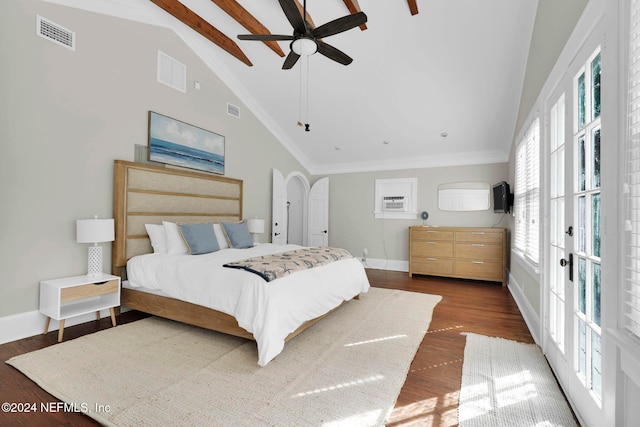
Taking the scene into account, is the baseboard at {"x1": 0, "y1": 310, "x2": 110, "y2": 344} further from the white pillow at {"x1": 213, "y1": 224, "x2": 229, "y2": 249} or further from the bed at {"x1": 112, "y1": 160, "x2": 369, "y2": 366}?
the white pillow at {"x1": 213, "y1": 224, "x2": 229, "y2": 249}

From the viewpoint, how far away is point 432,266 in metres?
5.47

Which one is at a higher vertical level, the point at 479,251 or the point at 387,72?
the point at 387,72

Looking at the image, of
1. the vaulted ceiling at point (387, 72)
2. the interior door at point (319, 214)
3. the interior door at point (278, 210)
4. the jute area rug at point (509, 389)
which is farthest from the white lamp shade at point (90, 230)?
the interior door at point (319, 214)

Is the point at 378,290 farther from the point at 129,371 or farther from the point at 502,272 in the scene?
the point at 129,371

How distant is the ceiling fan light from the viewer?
2553mm

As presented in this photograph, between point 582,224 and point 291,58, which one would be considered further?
point 291,58

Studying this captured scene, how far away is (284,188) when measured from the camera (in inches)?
242

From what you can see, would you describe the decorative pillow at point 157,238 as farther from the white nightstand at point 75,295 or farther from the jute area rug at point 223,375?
the jute area rug at point 223,375

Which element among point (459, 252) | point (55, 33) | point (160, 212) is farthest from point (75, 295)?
point (459, 252)

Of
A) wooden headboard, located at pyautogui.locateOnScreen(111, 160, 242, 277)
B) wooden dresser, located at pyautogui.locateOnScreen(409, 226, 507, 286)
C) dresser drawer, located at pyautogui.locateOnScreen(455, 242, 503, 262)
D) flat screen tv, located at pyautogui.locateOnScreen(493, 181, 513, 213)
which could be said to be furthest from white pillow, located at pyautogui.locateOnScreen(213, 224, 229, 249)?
flat screen tv, located at pyautogui.locateOnScreen(493, 181, 513, 213)

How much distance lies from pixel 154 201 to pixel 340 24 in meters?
2.94

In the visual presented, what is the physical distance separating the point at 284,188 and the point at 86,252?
3.62 meters

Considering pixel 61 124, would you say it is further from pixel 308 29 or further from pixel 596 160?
pixel 596 160

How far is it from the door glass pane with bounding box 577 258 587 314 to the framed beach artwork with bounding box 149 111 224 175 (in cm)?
430
